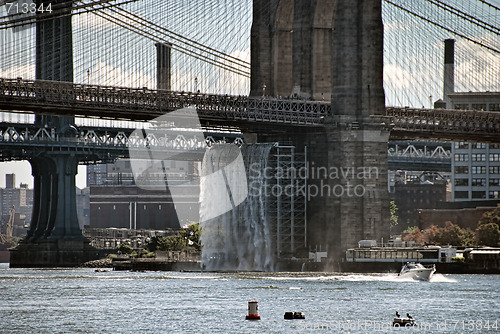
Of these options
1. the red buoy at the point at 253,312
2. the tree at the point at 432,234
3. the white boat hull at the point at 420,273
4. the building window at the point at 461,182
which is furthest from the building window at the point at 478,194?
the red buoy at the point at 253,312

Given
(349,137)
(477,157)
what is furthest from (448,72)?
(349,137)

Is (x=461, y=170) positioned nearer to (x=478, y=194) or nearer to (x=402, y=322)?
(x=478, y=194)

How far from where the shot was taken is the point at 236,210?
112 metres

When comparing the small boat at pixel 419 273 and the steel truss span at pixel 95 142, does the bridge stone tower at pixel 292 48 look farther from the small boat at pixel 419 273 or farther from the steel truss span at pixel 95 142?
the steel truss span at pixel 95 142

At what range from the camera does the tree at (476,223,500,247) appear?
12912cm

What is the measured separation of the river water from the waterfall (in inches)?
341

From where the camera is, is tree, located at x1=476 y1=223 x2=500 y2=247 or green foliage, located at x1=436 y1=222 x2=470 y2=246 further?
green foliage, located at x1=436 y1=222 x2=470 y2=246

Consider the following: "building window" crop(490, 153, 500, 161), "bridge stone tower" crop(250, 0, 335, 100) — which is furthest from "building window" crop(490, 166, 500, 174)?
"bridge stone tower" crop(250, 0, 335, 100)

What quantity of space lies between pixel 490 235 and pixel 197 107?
36.3 m

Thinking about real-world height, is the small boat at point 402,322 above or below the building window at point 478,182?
below

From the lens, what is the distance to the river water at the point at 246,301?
62.8 metres

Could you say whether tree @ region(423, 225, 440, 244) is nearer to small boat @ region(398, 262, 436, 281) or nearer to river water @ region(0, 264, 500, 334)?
river water @ region(0, 264, 500, 334)

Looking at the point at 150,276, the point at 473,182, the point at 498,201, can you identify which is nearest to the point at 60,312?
the point at 150,276

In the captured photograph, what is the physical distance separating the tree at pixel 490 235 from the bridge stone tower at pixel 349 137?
20932 mm
